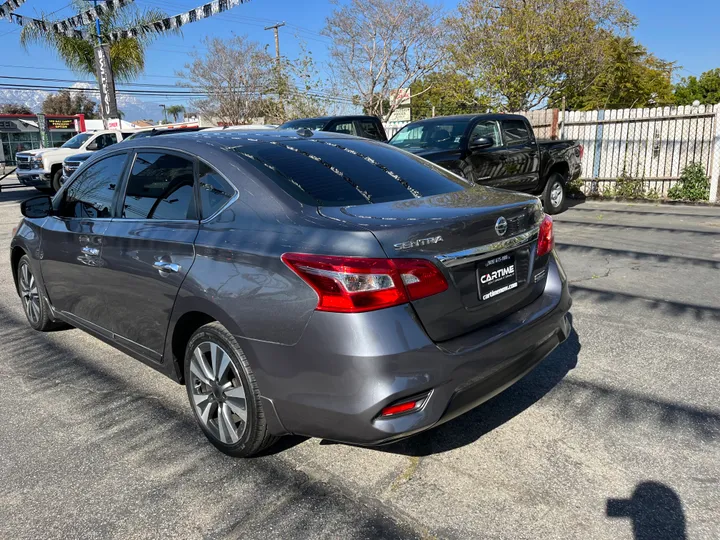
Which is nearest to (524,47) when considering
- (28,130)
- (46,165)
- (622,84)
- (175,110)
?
(622,84)

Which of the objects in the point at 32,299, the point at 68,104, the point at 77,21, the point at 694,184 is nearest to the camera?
the point at 32,299

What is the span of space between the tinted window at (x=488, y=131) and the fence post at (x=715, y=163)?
15.8ft

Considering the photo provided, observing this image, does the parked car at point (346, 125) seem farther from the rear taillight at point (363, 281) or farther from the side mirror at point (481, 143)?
the rear taillight at point (363, 281)

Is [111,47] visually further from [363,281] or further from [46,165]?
[363,281]

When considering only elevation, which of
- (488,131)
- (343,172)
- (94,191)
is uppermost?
(488,131)

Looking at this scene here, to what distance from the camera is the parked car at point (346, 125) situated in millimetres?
11284

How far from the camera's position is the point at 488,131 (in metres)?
10.0

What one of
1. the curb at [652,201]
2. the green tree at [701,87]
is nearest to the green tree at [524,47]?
the curb at [652,201]

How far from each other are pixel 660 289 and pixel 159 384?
4.83 meters

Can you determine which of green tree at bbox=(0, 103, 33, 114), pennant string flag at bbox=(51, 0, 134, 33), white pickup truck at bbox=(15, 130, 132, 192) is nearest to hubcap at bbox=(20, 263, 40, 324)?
white pickup truck at bbox=(15, 130, 132, 192)

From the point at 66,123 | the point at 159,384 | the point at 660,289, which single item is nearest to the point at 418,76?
the point at 660,289

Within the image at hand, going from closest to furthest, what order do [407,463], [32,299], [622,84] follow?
[407,463]
[32,299]
[622,84]

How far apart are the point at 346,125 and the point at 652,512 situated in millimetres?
9995

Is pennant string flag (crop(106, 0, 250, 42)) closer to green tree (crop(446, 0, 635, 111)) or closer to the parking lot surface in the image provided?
green tree (crop(446, 0, 635, 111))
